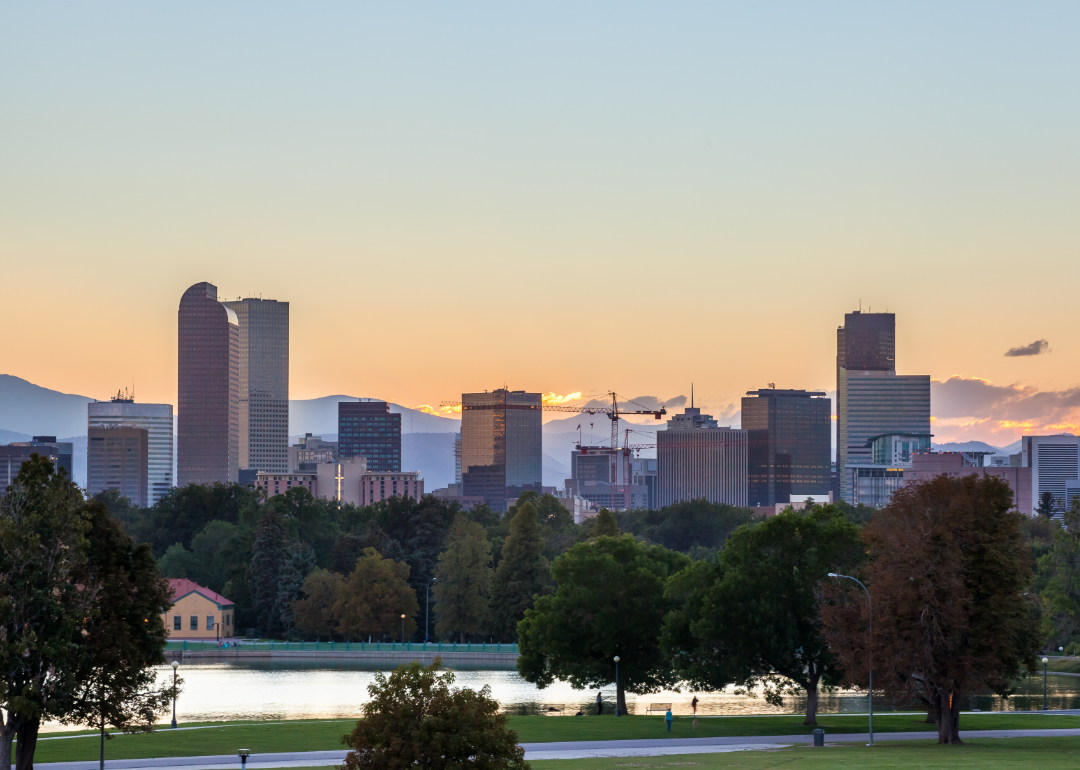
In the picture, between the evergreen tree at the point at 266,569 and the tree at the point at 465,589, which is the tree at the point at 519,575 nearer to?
the tree at the point at 465,589

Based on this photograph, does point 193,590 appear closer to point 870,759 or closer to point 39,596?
point 39,596

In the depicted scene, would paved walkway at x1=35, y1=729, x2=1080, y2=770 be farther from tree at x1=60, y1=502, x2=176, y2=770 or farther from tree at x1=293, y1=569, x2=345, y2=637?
tree at x1=293, y1=569, x2=345, y2=637

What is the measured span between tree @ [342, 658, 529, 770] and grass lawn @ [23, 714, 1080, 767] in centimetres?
2098

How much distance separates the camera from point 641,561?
75562 millimetres

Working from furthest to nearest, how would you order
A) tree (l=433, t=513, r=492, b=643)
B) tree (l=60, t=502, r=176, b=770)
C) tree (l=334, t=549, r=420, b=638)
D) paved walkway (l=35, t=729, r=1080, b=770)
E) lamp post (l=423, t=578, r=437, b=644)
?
lamp post (l=423, t=578, r=437, b=644), tree (l=334, t=549, r=420, b=638), tree (l=433, t=513, r=492, b=643), paved walkway (l=35, t=729, r=1080, b=770), tree (l=60, t=502, r=176, b=770)

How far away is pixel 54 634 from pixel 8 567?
2323 millimetres

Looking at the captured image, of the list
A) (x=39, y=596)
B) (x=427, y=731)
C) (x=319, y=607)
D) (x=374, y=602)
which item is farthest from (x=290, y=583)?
(x=427, y=731)

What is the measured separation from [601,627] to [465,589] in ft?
167

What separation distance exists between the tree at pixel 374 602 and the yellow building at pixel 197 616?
14.0 meters

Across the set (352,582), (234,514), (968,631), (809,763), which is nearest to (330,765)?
(809,763)

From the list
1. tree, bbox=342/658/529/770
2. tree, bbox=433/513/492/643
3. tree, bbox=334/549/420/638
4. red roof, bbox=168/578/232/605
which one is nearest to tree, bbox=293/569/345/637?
tree, bbox=334/549/420/638

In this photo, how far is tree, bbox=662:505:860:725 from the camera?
2474 inches

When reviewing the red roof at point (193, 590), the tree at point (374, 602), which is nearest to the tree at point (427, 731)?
the tree at point (374, 602)

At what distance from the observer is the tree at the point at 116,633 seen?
4231 centimetres
